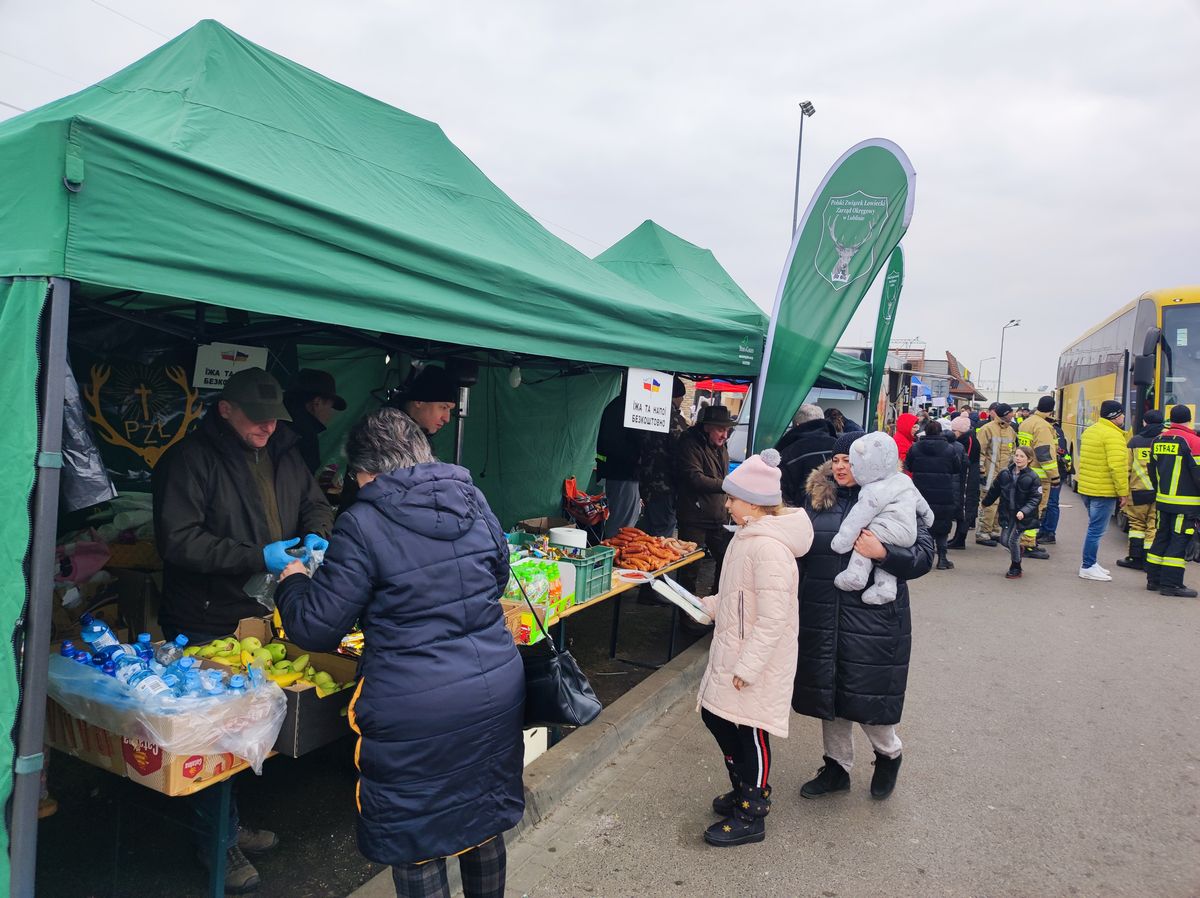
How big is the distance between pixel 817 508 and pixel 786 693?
2.76 feet

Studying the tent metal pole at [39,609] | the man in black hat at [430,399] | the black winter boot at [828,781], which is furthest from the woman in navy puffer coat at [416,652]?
the black winter boot at [828,781]

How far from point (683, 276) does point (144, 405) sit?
4864 mm

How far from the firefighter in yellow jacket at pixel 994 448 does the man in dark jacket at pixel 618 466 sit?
17.5ft

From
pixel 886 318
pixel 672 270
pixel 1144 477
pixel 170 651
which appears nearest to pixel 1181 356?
pixel 1144 477

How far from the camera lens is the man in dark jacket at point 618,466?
24.1ft

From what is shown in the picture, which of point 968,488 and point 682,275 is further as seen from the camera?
point 968,488

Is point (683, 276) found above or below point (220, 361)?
above

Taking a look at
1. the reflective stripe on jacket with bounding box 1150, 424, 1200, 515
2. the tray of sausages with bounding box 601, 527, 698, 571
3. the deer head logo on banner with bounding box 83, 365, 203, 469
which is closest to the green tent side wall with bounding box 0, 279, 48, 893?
the deer head logo on banner with bounding box 83, 365, 203, 469

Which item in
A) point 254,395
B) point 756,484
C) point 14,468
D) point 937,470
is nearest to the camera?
point 14,468

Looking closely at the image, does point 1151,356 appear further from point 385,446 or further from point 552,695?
point 385,446

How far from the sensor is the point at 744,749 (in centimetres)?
333

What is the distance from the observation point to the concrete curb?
3.37 m

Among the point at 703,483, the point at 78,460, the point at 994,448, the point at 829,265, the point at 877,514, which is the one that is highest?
the point at 829,265

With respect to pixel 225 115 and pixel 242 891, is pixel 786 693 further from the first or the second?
pixel 225 115
